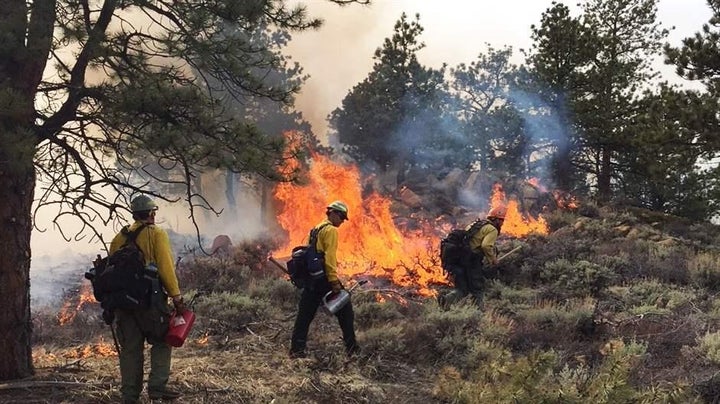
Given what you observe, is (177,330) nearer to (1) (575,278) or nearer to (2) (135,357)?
(2) (135,357)

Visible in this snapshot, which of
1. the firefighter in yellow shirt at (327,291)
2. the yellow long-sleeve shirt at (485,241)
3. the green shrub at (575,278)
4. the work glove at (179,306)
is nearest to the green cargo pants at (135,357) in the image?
the work glove at (179,306)

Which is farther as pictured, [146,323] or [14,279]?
[14,279]

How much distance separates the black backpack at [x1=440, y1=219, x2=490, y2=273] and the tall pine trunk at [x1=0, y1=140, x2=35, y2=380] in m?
5.84

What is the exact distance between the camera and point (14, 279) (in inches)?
213

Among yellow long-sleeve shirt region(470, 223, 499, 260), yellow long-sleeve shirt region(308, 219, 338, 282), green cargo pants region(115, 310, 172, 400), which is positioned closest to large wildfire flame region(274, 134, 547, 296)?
yellow long-sleeve shirt region(470, 223, 499, 260)

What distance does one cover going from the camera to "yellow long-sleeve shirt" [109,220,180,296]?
5031mm

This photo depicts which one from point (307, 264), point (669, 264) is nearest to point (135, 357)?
point (307, 264)

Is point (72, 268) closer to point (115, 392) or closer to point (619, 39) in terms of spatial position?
point (115, 392)

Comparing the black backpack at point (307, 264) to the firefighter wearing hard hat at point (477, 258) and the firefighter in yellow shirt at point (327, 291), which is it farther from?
the firefighter wearing hard hat at point (477, 258)

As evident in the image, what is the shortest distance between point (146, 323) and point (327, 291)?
2414 millimetres

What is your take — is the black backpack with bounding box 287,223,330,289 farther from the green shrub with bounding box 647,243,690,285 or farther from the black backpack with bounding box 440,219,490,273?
the green shrub with bounding box 647,243,690,285

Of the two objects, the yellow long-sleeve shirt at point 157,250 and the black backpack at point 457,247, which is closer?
the yellow long-sleeve shirt at point 157,250

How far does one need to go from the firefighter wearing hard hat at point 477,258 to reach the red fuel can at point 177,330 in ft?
16.5

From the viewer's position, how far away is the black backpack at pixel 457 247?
8969 millimetres
